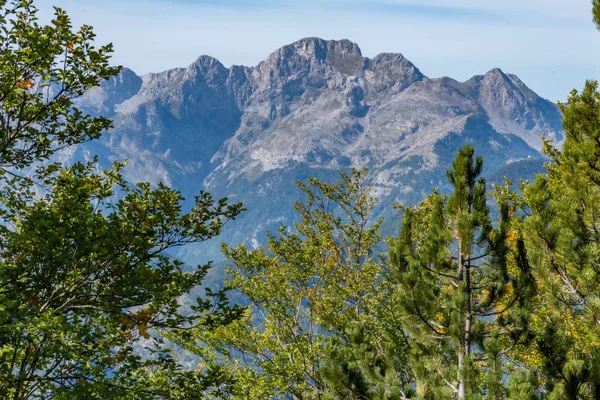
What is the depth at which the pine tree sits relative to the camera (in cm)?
1313

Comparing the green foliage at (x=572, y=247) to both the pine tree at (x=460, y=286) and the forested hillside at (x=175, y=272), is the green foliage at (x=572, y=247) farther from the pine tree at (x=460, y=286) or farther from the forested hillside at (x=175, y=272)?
the pine tree at (x=460, y=286)

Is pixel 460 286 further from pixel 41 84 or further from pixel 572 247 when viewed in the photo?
pixel 41 84

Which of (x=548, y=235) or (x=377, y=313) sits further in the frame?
(x=377, y=313)

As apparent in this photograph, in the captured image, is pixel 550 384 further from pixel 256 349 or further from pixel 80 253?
pixel 256 349

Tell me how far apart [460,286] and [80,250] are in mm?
8938

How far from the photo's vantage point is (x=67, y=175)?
1220 centimetres

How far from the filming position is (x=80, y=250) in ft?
35.5

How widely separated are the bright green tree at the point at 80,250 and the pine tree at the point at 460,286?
5221 mm

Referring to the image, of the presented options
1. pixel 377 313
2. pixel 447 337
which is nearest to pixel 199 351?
pixel 377 313

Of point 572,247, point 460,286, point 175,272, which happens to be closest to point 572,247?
point 572,247

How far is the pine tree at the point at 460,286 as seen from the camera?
43.1 feet

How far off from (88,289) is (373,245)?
58.6ft

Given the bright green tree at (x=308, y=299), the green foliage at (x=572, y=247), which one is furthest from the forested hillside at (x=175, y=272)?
the bright green tree at (x=308, y=299)

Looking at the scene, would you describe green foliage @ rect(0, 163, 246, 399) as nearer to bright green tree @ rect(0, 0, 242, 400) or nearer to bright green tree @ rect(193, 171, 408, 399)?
bright green tree @ rect(0, 0, 242, 400)
